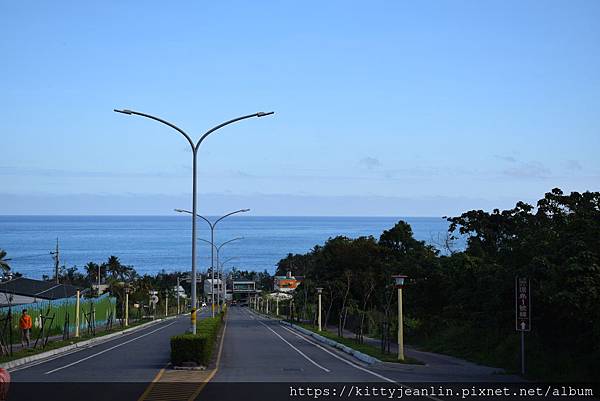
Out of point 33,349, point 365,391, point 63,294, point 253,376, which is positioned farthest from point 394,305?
point 63,294

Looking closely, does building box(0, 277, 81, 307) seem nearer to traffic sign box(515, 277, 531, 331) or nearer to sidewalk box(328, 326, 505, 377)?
sidewalk box(328, 326, 505, 377)

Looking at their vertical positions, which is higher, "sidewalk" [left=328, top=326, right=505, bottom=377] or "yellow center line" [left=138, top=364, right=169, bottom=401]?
"yellow center line" [left=138, top=364, right=169, bottom=401]

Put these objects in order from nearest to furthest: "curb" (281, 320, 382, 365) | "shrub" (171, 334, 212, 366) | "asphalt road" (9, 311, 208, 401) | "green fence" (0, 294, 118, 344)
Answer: "asphalt road" (9, 311, 208, 401) → "shrub" (171, 334, 212, 366) → "curb" (281, 320, 382, 365) → "green fence" (0, 294, 118, 344)

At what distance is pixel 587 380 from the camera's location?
62.3 feet

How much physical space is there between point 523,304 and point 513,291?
2537mm

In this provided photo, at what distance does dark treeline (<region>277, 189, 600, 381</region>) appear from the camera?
1903cm

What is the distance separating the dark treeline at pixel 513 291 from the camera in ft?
62.4

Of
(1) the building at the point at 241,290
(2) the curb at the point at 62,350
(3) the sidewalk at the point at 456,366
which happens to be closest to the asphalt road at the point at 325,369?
(3) the sidewalk at the point at 456,366

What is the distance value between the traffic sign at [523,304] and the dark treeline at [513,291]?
0.34 meters

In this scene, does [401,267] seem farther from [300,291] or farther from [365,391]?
[300,291]

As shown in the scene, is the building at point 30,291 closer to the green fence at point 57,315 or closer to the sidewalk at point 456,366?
the green fence at point 57,315

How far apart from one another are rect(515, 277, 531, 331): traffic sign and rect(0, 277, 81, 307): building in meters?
47.5

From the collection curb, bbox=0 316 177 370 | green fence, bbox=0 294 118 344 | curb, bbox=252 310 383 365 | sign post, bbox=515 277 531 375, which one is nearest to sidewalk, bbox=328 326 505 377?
curb, bbox=252 310 383 365

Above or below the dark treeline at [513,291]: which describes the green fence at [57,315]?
below
